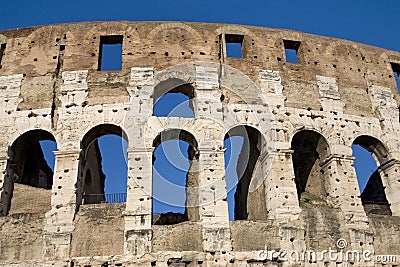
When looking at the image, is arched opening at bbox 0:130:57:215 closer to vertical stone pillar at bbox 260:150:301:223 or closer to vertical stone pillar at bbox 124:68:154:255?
vertical stone pillar at bbox 124:68:154:255

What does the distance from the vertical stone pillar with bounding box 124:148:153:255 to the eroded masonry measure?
0.08 ft

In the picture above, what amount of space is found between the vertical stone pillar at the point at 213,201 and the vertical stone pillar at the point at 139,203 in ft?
4.09

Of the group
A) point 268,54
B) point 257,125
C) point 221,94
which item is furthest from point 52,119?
point 268,54

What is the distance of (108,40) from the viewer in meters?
13.2

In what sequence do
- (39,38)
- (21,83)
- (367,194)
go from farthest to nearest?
(367,194) → (39,38) → (21,83)

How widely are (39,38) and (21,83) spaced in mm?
1674

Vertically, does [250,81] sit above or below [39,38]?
below

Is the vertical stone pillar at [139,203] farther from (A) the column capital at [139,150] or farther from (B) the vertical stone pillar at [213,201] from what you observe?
(B) the vertical stone pillar at [213,201]

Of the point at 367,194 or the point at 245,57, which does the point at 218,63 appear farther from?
the point at 367,194

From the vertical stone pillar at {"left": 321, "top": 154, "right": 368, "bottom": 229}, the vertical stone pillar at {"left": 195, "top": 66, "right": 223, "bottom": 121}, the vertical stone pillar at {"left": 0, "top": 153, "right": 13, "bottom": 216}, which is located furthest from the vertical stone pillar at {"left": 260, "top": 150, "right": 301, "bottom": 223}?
the vertical stone pillar at {"left": 0, "top": 153, "right": 13, "bottom": 216}

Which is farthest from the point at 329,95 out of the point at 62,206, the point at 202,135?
the point at 62,206

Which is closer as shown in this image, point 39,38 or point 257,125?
point 257,125

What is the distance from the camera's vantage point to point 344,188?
1148 centimetres

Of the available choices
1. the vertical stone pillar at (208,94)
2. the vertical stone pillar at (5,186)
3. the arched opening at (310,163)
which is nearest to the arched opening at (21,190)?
the vertical stone pillar at (5,186)
